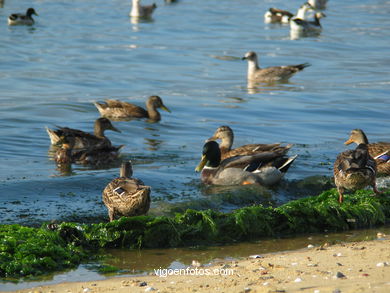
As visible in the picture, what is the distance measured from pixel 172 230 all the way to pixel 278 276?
2162 mm

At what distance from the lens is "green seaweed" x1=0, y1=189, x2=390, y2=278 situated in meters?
8.16

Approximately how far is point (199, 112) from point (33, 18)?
1714 centimetres

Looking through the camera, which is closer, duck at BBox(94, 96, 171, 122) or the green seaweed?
the green seaweed

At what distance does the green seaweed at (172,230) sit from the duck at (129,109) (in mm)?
8654

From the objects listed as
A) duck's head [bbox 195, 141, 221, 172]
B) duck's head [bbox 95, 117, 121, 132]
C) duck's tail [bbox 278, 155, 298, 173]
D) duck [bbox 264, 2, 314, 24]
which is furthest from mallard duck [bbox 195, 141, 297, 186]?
duck [bbox 264, 2, 314, 24]

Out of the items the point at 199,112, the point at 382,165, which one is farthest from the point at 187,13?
the point at 382,165

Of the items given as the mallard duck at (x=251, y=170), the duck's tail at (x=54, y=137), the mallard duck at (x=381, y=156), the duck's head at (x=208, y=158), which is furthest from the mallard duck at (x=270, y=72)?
the mallard duck at (x=251, y=170)

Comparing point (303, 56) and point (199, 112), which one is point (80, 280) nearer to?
point (199, 112)

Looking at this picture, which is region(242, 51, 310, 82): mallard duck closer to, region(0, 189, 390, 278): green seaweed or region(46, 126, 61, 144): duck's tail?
region(46, 126, 61, 144): duck's tail

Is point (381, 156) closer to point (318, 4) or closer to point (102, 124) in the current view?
point (102, 124)

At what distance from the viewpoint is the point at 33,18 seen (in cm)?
3469

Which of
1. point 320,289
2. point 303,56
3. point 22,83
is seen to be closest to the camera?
point 320,289

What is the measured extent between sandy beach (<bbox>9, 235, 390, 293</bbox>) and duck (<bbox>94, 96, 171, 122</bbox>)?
10761mm

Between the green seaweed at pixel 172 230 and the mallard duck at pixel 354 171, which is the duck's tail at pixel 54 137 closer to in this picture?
the green seaweed at pixel 172 230
